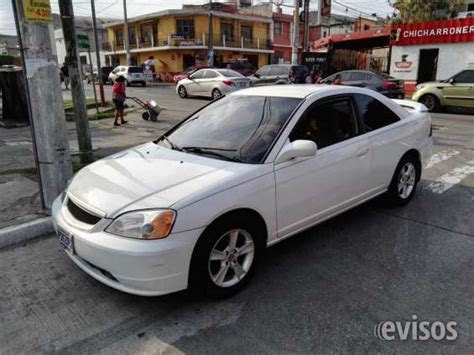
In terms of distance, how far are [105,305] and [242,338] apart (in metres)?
1.12

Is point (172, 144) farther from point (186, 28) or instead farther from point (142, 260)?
point (186, 28)

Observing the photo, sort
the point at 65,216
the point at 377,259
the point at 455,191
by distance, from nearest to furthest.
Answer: the point at 65,216, the point at 377,259, the point at 455,191

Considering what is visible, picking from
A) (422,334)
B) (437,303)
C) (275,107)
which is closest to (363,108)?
(275,107)

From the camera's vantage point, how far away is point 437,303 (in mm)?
3096

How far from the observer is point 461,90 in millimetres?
13930

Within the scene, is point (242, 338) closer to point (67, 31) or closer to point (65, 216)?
point (65, 216)

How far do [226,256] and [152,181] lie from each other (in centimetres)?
81

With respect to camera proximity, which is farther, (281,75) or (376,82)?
(281,75)

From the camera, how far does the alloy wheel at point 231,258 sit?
10.1 ft

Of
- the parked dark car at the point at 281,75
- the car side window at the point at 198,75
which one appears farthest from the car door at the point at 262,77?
the car side window at the point at 198,75

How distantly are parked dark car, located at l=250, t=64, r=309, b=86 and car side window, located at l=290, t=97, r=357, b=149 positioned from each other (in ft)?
54.7

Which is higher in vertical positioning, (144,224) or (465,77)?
(465,77)

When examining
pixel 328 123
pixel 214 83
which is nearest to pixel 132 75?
pixel 214 83

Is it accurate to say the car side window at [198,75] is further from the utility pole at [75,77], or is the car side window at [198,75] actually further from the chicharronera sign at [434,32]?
the utility pole at [75,77]
